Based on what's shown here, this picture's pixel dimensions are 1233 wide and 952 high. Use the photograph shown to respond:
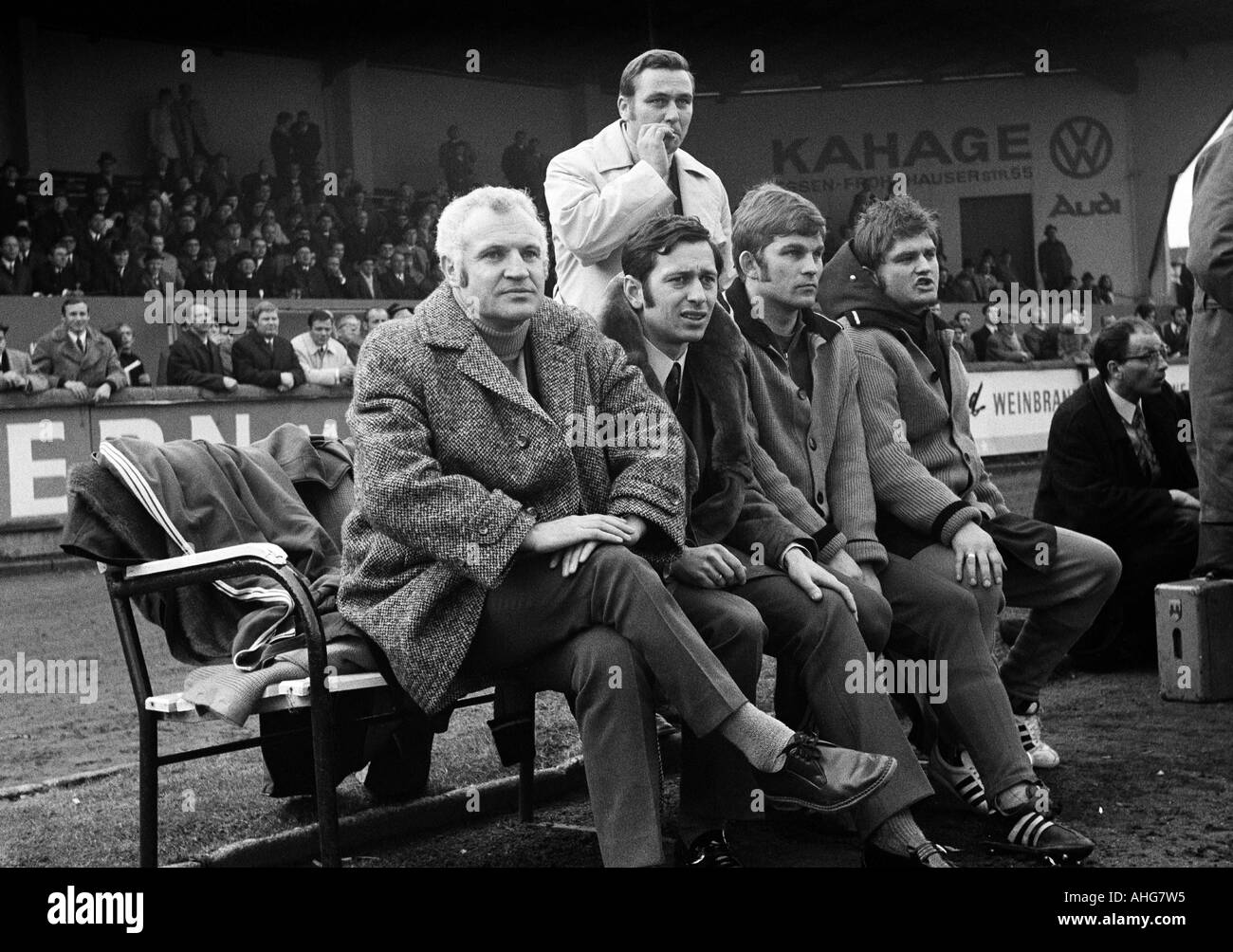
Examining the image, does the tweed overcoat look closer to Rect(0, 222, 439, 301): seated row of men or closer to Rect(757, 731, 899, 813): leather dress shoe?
Rect(757, 731, 899, 813): leather dress shoe

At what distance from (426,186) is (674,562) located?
19008mm

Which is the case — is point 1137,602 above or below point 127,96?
below

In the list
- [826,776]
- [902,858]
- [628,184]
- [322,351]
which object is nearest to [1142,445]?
[628,184]

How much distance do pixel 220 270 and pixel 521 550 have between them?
13405mm

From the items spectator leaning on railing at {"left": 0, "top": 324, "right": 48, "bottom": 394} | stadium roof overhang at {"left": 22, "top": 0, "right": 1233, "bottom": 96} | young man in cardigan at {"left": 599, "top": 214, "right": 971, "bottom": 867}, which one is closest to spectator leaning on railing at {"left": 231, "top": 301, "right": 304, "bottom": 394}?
spectator leaning on railing at {"left": 0, "top": 324, "right": 48, "bottom": 394}

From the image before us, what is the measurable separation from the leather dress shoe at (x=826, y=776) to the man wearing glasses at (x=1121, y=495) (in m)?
3.15

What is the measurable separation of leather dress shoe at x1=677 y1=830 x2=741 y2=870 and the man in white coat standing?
1804mm

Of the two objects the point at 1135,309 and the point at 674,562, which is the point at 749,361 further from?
the point at 1135,309

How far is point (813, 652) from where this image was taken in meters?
3.44

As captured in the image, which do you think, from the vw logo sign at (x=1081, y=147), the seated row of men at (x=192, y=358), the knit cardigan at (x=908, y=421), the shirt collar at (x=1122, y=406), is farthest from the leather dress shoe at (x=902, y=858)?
the vw logo sign at (x=1081, y=147)

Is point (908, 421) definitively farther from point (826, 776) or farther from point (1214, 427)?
point (826, 776)

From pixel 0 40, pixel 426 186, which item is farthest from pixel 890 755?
pixel 426 186

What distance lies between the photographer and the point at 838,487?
403 cm

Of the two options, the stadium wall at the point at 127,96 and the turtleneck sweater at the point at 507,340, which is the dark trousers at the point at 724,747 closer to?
the turtleneck sweater at the point at 507,340
